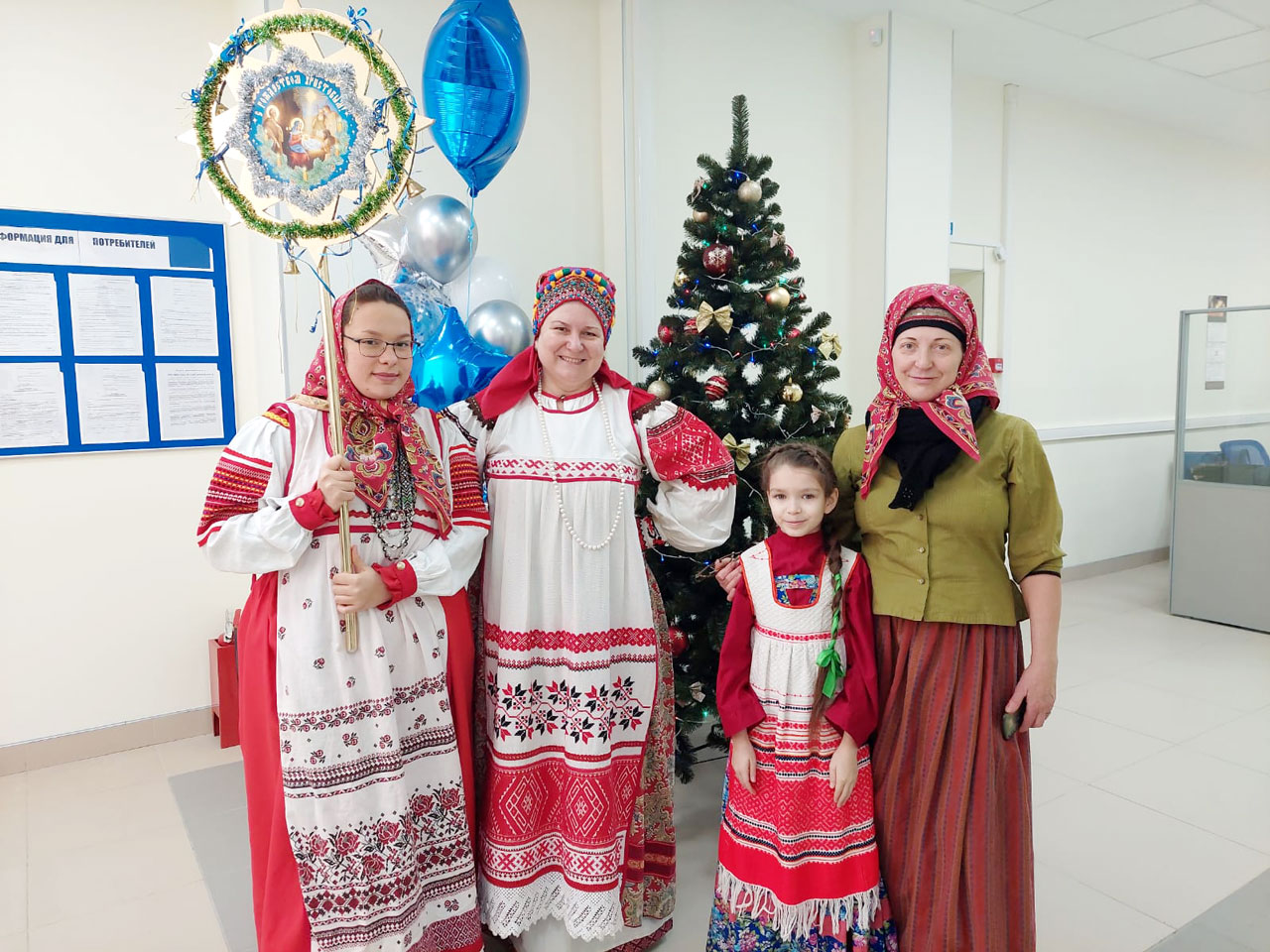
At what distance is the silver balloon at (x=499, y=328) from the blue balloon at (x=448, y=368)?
105 millimetres

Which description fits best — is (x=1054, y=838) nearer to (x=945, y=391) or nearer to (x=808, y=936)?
(x=808, y=936)

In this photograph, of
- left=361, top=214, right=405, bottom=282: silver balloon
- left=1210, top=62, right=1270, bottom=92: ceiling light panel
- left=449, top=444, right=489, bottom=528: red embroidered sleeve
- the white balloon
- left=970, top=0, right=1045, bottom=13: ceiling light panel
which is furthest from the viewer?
left=1210, top=62, right=1270, bottom=92: ceiling light panel

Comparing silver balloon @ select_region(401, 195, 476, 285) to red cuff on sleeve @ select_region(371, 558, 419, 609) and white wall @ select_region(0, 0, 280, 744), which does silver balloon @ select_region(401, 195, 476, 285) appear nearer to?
white wall @ select_region(0, 0, 280, 744)

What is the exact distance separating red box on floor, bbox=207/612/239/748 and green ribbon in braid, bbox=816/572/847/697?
2.43 metres

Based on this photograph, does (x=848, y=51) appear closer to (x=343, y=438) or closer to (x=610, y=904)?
(x=343, y=438)

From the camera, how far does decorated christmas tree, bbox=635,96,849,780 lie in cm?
255

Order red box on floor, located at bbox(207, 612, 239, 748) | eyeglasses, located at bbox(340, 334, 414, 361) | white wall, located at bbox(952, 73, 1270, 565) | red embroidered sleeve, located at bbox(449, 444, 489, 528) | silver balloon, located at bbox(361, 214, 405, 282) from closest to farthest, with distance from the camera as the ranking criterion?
eyeglasses, located at bbox(340, 334, 414, 361), red embroidered sleeve, located at bbox(449, 444, 489, 528), silver balloon, located at bbox(361, 214, 405, 282), red box on floor, located at bbox(207, 612, 239, 748), white wall, located at bbox(952, 73, 1270, 565)

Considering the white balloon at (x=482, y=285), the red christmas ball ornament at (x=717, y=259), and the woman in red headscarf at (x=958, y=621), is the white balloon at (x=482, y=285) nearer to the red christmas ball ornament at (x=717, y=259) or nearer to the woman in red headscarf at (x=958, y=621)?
the red christmas ball ornament at (x=717, y=259)

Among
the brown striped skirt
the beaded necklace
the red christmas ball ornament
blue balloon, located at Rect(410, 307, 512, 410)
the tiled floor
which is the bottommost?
the tiled floor

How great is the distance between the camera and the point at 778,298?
254 centimetres

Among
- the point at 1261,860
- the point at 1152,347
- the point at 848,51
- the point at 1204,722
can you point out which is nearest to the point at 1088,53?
the point at 848,51

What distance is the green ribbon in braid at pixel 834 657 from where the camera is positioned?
1.74 meters

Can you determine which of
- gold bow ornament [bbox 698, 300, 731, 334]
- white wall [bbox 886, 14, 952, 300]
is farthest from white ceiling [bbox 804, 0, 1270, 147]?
gold bow ornament [bbox 698, 300, 731, 334]

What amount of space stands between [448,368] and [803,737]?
1573mm
